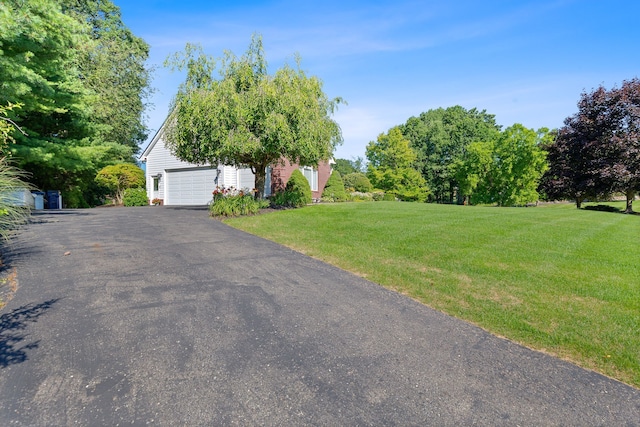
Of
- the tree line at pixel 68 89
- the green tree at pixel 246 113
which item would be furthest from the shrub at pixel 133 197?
the green tree at pixel 246 113

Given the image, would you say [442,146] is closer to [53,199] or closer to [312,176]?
[312,176]

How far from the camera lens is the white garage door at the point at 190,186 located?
20703 millimetres

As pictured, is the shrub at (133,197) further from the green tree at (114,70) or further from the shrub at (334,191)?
the shrub at (334,191)

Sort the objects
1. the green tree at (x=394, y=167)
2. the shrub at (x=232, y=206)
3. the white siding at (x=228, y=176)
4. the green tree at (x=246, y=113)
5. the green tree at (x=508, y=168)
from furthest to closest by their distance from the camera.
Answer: the green tree at (x=394, y=167)
the green tree at (x=508, y=168)
the white siding at (x=228, y=176)
the shrub at (x=232, y=206)
the green tree at (x=246, y=113)

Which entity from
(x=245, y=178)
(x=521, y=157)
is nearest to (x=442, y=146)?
(x=521, y=157)

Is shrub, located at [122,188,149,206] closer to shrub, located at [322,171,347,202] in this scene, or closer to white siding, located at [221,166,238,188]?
white siding, located at [221,166,238,188]

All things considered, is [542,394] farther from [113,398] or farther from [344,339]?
[113,398]

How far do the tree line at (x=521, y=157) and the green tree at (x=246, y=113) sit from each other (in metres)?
17.9

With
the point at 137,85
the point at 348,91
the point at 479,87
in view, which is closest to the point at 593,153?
the point at 479,87

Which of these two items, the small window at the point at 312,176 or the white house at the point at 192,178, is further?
the small window at the point at 312,176

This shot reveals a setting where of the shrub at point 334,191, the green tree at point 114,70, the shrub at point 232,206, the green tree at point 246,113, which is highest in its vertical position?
the green tree at point 114,70

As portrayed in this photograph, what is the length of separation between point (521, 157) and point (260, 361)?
29938mm

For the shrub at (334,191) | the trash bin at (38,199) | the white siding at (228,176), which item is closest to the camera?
the trash bin at (38,199)

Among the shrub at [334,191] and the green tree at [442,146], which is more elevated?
the green tree at [442,146]
